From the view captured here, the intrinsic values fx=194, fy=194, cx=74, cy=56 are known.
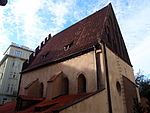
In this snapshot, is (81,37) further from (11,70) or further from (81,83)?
(11,70)

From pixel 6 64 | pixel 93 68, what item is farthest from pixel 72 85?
pixel 6 64

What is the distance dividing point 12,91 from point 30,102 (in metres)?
22.0

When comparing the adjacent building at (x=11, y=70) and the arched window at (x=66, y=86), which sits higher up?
the adjacent building at (x=11, y=70)

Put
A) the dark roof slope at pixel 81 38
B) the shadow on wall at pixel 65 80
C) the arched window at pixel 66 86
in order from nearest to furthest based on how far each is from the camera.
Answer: the shadow on wall at pixel 65 80, the arched window at pixel 66 86, the dark roof slope at pixel 81 38

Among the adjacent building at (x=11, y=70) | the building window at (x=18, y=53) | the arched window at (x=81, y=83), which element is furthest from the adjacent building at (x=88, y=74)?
the building window at (x=18, y=53)

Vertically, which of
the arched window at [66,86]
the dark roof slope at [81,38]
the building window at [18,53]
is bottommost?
the arched window at [66,86]

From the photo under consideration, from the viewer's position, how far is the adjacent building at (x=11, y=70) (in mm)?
34188

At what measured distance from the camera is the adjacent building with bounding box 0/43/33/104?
112 ft

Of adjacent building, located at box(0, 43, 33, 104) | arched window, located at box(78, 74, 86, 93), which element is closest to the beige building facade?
Result: arched window, located at box(78, 74, 86, 93)

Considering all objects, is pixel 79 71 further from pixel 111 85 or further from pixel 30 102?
pixel 30 102

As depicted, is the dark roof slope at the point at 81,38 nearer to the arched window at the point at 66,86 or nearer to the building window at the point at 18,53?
the arched window at the point at 66,86

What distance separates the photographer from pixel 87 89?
13531 mm

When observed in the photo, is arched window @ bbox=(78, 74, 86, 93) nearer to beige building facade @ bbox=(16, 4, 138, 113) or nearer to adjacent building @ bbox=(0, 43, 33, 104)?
beige building facade @ bbox=(16, 4, 138, 113)

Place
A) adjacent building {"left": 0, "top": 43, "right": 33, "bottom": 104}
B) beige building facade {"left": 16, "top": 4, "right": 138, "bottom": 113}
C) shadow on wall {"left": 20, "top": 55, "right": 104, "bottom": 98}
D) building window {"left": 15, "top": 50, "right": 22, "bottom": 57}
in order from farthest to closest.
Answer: building window {"left": 15, "top": 50, "right": 22, "bottom": 57}, adjacent building {"left": 0, "top": 43, "right": 33, "bottom": 104}, shadow on wall {"left": 20, "top": 55, "right": 104, "bottom": 98}, beige building facade {"left": 16, "top": 4, "right": 138, "bottom": 113}
